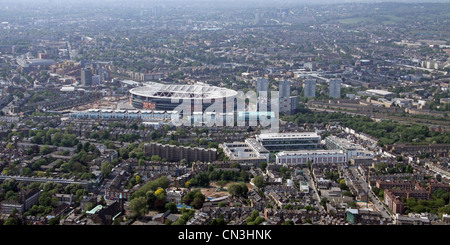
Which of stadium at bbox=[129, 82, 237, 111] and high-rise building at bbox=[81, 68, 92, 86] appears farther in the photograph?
high-rise building at bbox=[81, 68, 92, 86]

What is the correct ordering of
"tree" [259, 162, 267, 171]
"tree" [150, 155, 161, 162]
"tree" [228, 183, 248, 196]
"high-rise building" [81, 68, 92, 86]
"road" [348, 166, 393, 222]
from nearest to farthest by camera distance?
1. "road" [348, 166, 393, 222]
2. "tree" [228, 183, 248, 196]
3. "tree" [259, 162, 267, 171]
4. "tree" [150, 155, 161, 162]
5. "high-rise building" [81, 68, 92, 86]

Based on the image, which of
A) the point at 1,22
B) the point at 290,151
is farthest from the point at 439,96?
the point at 1,22

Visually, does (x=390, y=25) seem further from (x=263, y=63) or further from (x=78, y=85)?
(x=78, y=85)

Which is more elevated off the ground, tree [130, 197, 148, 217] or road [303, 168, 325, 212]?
tree [130, 197, 148, 217]

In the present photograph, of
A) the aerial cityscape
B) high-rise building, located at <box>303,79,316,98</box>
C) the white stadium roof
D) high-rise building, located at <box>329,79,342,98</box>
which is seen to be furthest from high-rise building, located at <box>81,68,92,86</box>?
high-rise building, located at <box>329,79,342,98</box>

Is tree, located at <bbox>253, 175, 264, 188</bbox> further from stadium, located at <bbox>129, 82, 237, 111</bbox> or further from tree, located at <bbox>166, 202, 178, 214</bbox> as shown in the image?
stadium, located at <bbox>129, 82, 237, 111</bbox>

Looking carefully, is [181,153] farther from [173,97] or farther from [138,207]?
[173,97]
